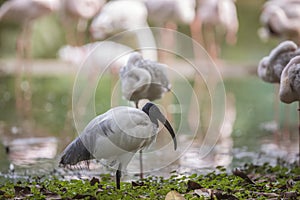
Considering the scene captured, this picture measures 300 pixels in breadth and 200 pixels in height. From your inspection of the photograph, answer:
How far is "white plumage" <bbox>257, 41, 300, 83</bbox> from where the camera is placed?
470cm

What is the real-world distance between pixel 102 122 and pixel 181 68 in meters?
9.12

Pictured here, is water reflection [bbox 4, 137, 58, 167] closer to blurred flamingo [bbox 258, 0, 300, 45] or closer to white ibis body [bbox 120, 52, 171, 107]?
white ibis body [bbox 120, 52, 171, 107]

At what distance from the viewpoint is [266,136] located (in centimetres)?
622

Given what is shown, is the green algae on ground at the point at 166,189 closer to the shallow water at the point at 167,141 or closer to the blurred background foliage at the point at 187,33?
the shallow water at the point at 167,141

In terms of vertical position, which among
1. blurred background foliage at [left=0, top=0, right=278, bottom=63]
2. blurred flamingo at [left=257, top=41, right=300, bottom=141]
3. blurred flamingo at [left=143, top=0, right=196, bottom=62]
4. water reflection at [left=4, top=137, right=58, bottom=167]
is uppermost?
blurred background foliage at [left=0, top=0, right=278, bottom=63]

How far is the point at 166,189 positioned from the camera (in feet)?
11.8

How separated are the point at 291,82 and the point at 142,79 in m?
1.09

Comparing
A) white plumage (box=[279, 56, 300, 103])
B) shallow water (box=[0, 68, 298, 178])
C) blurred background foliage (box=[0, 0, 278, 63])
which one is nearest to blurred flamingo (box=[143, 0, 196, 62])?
shallow water (box=[0, 68, 298, 178])

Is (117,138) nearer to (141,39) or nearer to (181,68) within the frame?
(141,39)

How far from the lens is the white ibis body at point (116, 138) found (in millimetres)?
3520

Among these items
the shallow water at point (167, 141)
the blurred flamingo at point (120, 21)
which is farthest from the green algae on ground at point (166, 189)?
the blurred flamingo at point (120, 21)

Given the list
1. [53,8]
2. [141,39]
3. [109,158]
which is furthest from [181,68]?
[109,158]

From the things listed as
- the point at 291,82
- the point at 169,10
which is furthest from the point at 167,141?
the point at 169,10

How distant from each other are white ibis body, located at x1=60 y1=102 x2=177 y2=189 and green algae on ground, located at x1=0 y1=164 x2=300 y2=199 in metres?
0.15
